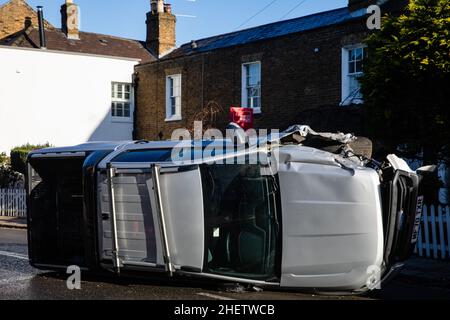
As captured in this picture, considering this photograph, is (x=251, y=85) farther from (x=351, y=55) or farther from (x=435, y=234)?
(x=435, y=234)

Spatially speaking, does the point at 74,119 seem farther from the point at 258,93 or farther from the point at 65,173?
the point at 65,173

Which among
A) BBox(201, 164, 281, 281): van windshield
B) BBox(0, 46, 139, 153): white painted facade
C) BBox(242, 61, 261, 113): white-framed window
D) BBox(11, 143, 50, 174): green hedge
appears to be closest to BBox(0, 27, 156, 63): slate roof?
BBox(0, 46, 139, 153): white painted facade

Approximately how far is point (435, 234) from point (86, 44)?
21.2 meters

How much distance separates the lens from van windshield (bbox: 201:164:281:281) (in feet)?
22.3

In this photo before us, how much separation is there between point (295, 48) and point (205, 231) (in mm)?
12581

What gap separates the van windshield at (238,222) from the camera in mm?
6805

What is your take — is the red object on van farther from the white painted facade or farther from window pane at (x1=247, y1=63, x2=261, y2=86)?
the white painted facade

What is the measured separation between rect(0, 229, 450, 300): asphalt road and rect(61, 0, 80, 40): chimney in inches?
836

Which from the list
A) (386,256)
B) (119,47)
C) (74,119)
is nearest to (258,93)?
(74,119)

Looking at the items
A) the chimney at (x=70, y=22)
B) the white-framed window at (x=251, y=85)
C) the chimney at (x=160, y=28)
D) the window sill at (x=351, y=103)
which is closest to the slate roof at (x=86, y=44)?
the chimney at (x=70, y=22)

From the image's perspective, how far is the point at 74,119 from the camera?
83.5 ft

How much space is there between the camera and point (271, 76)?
19.2 m

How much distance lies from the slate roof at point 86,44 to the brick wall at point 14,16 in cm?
349

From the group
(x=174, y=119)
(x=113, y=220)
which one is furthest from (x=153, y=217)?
(x=174, y=119)
